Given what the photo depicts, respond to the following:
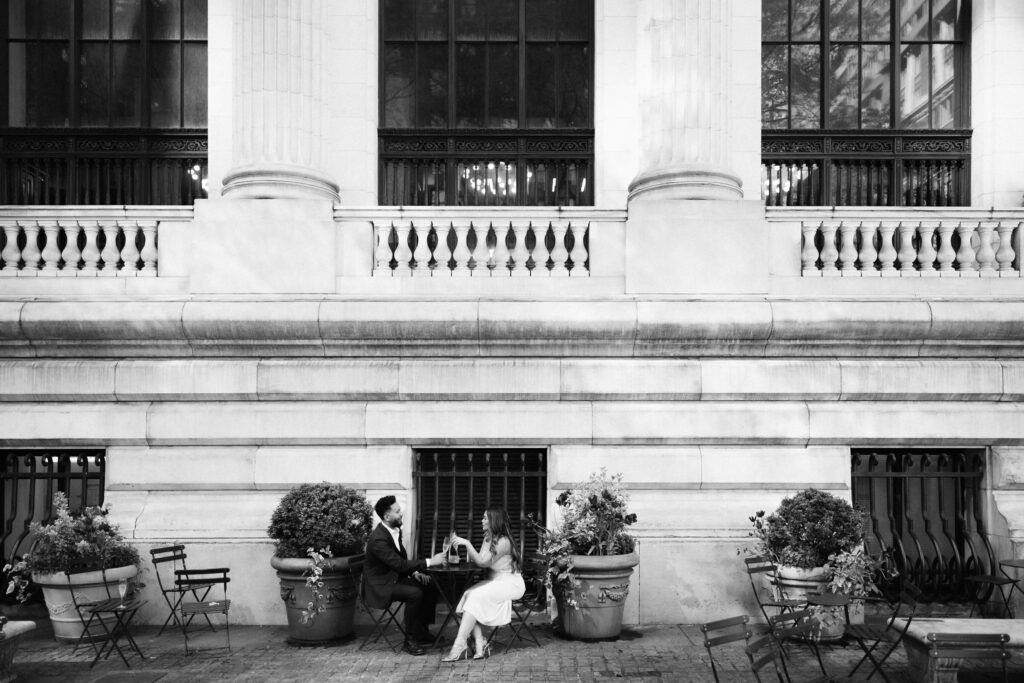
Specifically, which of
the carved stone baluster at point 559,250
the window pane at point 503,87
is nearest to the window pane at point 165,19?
the window pane at point 503,87

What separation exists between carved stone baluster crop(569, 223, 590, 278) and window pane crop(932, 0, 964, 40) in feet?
20.3

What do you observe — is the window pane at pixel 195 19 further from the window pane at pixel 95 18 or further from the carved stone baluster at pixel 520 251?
the carved stone baluster at pixel 520 251

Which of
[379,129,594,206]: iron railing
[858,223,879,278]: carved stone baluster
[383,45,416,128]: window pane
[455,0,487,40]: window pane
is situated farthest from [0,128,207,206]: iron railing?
[858,223,879,278]: carved stone baluster

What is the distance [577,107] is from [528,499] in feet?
18.4

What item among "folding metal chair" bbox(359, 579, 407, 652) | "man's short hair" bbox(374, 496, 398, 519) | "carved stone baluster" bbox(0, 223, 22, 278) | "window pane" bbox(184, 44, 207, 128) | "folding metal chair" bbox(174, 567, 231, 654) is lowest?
"folding metal chair" bbox(359, 579, 407, 652)

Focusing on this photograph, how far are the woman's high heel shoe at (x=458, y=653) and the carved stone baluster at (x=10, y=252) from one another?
7.16 m

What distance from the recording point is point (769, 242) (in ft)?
35.0

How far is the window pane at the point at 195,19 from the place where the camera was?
40.3 ft

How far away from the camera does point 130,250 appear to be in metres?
10.7

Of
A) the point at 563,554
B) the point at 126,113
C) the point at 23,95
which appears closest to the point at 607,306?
the point at 563,554

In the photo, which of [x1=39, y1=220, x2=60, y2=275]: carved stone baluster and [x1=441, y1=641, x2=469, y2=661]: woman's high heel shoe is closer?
[x1=441, y1=641, x2=469, y2=661]: woman's high heel shoe

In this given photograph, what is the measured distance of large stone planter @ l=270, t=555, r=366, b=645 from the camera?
351 inches

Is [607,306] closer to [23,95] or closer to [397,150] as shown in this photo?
[397,150]

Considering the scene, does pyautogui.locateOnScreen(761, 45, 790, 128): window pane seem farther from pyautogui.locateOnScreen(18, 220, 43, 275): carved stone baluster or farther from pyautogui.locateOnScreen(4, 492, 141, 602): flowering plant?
pyautogui.locateOnScreen(4, 492, 141, 602): flowering plant
